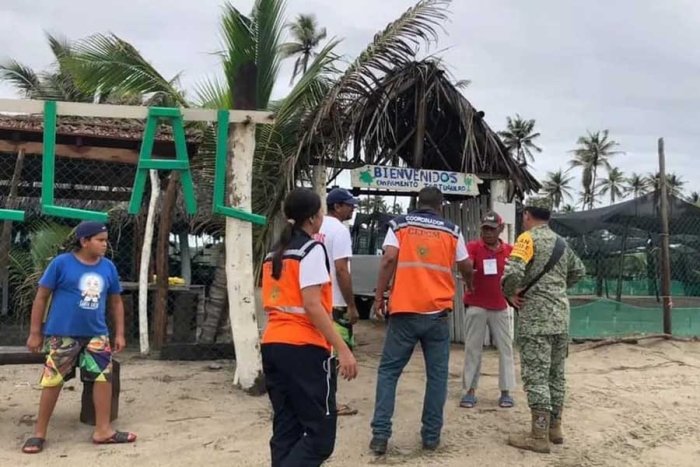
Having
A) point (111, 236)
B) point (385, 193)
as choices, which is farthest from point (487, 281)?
point (111, 236)

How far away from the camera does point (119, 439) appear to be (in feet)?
14.6

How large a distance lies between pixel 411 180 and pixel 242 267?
8.79 ft

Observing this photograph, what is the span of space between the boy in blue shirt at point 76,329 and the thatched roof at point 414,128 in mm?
2747

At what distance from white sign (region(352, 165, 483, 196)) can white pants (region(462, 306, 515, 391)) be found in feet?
7.08

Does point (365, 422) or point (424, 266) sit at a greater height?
point (424, 266)

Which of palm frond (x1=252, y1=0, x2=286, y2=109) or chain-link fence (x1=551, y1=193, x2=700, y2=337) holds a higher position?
palm frond (x1=252, y1=0, x2=286, y2=109)

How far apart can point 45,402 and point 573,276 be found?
381cm

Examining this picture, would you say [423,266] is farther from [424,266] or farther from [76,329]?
[76,329]

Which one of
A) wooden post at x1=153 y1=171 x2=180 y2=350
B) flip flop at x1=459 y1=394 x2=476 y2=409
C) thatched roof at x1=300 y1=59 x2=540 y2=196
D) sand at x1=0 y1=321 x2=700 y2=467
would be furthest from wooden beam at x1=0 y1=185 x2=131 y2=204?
flip flop at x1=459 y1=394 x2=476 y2=409

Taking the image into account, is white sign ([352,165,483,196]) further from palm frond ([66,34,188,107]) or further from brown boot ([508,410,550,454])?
brown boot ([508,410,550,454])

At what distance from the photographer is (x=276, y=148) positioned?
7297mm

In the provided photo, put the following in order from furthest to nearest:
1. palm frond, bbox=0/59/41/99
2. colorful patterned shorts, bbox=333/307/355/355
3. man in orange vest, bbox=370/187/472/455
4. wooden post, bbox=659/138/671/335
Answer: palm frond, bbox=0/59/41/99 < wooden post, bbox=659/138/671/335 < colorful patterned shorts, bbox=333/307/355/355 < man in orange vest, bbox=370/187/472/455

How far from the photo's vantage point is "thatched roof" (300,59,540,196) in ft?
22.4

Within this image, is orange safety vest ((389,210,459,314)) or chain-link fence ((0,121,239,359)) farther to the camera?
chain-link fence ((0,121,239,359))
